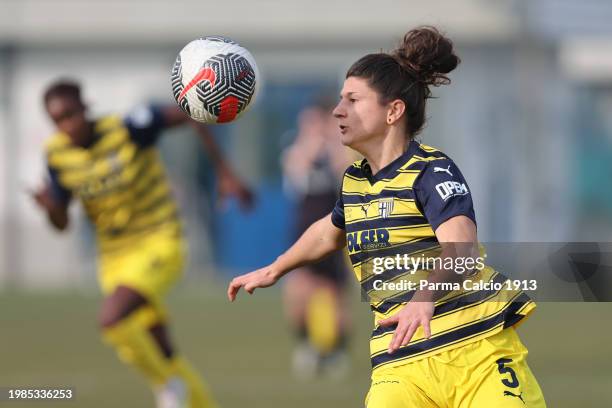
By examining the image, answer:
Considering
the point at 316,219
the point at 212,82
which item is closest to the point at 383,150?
the point at 212,82

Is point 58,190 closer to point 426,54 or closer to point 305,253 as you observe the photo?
point 305,253

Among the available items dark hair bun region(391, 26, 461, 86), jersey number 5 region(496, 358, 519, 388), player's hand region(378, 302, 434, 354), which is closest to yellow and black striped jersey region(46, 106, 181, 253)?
dark hair bun region(391, 26, 461, 86)

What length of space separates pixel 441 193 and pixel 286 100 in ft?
61.6

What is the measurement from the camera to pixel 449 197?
4965 mm

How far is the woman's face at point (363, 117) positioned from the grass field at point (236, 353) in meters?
4.53

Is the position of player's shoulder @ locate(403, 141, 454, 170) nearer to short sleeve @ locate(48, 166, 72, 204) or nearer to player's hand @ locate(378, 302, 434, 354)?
player's hand @ locate(378, 302, 434, 354)

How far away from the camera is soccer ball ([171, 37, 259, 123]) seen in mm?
5867

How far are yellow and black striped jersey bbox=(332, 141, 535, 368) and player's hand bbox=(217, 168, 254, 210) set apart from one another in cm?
→ 370

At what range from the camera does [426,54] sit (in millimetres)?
5367

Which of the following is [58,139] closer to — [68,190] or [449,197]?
[68,190]

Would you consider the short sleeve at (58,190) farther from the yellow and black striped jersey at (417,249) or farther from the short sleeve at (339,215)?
the yellow and black striped jersey at (417,249)

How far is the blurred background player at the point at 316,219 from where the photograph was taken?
12545 mm

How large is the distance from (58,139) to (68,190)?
1.24 feet

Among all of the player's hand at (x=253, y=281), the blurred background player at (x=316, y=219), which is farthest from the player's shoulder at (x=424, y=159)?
the blurred background player at (x=316, y=219)
